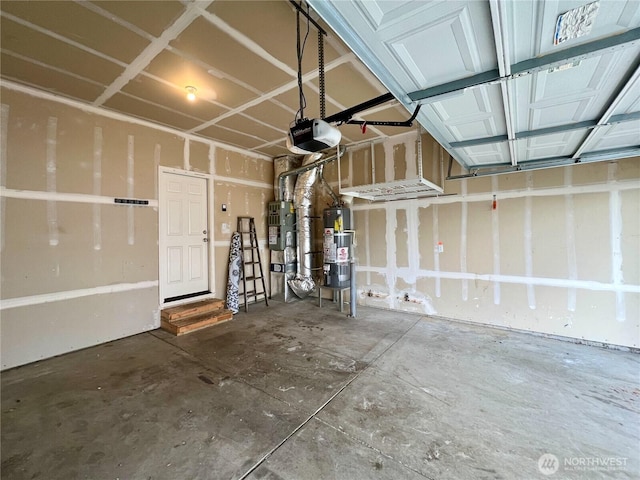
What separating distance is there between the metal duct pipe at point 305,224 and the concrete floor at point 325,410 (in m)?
1.76

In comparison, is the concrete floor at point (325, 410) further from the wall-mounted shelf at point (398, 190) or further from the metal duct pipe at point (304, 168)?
the metal duct pipe at point (304, 168)

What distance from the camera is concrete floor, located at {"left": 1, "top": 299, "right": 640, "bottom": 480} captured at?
1490 mm

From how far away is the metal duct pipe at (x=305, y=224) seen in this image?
4.81 metres

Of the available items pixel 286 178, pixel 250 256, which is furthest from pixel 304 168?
pixel 250 256

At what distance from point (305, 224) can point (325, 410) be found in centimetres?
332

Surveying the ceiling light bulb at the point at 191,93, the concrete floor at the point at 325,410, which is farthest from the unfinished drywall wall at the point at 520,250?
the ceiling light bulb at the point at 191,93

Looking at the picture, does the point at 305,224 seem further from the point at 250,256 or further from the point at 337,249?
the point at 250,256

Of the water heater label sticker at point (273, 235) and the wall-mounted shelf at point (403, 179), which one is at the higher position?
the wall-mounted shelf at point (403, 179)

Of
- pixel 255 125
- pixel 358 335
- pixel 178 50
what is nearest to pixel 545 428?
pixel 358 335

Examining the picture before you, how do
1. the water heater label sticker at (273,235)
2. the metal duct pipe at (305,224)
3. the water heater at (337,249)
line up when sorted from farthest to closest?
the water heater label sticker at (273,235) < the metal duct pipe at (305,224) < the water heater at (337,249)

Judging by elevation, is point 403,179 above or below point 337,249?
above

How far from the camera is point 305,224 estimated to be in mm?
4844

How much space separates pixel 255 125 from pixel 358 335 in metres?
3.24

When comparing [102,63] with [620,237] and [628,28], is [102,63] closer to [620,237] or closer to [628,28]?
[628,28]
